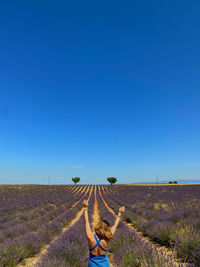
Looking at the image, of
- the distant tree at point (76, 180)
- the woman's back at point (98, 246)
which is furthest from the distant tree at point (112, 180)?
the woman's back at point (98, 246)

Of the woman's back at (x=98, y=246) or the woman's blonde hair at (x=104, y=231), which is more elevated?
the woman's blonde hair at (x=104, y=231)

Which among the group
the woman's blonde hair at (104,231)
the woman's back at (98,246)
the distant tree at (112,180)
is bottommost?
the distant tree at (112,180)

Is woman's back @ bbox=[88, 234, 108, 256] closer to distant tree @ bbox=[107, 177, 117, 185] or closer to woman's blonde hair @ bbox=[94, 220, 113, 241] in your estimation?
woman's blonde hair @ bbox=[94, 220, 113, 241]

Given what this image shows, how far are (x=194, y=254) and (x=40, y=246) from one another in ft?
15.5

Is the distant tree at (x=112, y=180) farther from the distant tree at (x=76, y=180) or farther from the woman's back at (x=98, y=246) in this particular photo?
the woman's back at (x=98, y=246)

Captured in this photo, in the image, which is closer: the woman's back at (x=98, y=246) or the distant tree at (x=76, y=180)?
the woman's back at (x=98, y=246)

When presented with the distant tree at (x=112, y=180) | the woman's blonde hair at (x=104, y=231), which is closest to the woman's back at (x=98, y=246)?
the woman's blonde hair at (x=104, y=231)

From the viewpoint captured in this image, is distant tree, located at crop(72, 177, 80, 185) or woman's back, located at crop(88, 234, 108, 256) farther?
distant tree, located at crop(72, 177, 80, 185)

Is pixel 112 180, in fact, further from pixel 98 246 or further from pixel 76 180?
pixel 98 246

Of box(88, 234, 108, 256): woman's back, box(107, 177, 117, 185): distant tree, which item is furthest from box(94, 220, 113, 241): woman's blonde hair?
box(107, 177, 117, 185): distant tree

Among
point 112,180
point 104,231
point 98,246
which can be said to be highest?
point 104,231

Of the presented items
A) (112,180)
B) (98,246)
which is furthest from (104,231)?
(112,180)

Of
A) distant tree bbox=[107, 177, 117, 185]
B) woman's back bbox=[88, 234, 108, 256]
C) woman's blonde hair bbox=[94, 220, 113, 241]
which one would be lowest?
distant tree bbox=[107, 177, 117, 185]

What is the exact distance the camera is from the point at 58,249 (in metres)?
4.32
